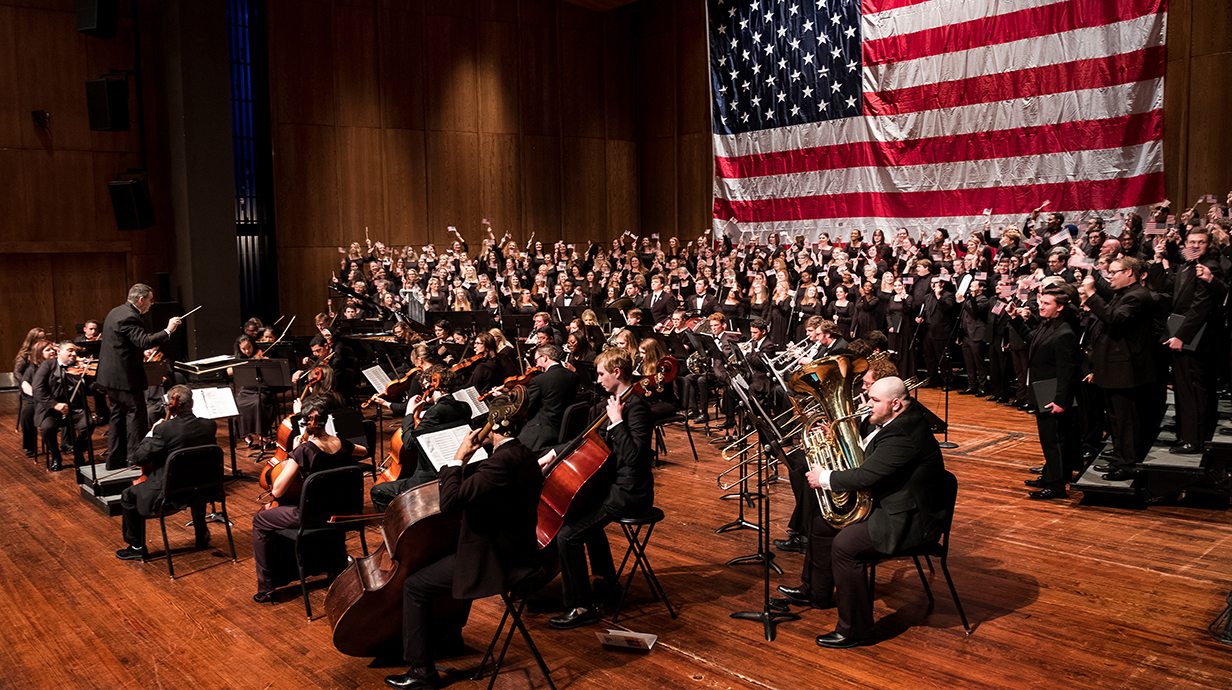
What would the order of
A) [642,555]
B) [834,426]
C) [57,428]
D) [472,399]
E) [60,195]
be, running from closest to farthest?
[834,426] → [642,555] → [472,399] → [57,428] → [60,195]

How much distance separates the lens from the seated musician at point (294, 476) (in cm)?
538

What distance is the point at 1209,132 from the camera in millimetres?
12617

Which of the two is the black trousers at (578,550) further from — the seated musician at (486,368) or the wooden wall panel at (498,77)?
the wooden wall panel at (498,77)

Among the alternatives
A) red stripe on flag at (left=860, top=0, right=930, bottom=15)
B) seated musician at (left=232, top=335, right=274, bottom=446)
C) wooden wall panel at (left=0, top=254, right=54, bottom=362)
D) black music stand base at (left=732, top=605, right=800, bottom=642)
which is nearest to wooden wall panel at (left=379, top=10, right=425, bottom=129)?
wooden wall panel at (left=0, top=254, right=54, bottom=362)

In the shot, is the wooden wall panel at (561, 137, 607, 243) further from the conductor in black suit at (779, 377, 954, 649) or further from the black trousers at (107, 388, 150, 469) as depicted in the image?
the conductor in black suit at (779, 377, 954, 649)

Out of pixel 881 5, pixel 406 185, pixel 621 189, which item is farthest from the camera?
pixel 621 189

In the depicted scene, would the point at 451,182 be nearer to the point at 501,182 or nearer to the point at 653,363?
the point at 501,182

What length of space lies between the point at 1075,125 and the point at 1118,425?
7.94m

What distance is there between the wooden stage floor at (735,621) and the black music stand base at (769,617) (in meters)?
0.06

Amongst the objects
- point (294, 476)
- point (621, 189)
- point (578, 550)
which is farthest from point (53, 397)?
point (621, 189)

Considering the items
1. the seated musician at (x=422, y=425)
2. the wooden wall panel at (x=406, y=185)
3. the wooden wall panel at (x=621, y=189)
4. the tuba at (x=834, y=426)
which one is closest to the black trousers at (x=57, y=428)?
the seated musician at (x=422, y=425)

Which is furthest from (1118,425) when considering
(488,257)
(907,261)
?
(488,257)

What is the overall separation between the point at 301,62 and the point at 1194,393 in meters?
16.8

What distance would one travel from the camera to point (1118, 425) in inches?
284
